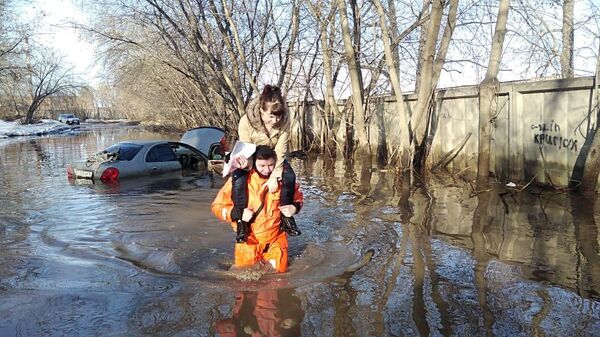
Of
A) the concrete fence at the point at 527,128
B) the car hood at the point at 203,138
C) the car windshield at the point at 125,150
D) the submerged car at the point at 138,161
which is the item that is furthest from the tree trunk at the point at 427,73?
the car windshield at the point at 125,150

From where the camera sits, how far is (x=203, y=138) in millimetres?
16406

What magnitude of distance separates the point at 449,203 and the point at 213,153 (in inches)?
→ 350

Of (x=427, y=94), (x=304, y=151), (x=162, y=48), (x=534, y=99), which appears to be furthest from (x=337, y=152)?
(x=162, y=48)

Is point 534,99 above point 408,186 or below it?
above

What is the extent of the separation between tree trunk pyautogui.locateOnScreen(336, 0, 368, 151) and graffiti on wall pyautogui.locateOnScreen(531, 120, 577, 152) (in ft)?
19.7

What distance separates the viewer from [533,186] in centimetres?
994

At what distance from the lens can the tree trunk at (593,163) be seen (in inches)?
326

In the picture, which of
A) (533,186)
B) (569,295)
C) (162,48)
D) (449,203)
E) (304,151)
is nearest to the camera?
(569,295)

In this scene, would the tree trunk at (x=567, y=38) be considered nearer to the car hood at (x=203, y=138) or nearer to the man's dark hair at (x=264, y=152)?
the man's dark hair at (x=264, y=152)

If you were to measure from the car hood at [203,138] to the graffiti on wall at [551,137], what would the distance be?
9.77 metres

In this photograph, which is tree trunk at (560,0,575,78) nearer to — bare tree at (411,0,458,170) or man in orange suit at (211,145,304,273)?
bare tree at (411,0,458,170)

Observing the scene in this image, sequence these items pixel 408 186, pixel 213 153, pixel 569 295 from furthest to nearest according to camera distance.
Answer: pixel 213 153, pixel 408 186, pixel 569 295

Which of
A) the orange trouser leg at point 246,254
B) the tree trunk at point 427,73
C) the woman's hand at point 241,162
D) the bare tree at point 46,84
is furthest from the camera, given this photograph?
the bare tree at point 46,84

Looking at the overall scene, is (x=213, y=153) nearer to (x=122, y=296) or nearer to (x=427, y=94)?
(x=427, y=94)
